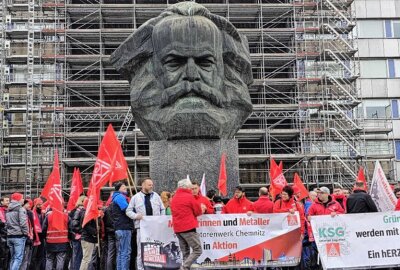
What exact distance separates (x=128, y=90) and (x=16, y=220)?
19781 mm

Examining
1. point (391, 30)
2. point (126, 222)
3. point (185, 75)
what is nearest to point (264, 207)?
point (126, 222)

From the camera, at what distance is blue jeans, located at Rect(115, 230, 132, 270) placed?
759cm

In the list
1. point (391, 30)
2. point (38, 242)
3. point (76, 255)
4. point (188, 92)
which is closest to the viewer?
point (76, 255)

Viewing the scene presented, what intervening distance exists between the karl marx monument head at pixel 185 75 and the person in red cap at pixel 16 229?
3.14 metres

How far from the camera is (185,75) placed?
35.5 ft

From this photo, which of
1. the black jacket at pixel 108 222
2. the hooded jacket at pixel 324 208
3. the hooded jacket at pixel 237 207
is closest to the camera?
the hooded jacket at pixel 324 208

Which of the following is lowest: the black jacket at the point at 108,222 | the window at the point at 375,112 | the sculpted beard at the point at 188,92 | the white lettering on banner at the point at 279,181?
the black jacket at the point at 108,222

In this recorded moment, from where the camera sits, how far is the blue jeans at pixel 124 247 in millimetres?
7590

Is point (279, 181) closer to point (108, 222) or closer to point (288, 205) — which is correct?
point (288, 205)

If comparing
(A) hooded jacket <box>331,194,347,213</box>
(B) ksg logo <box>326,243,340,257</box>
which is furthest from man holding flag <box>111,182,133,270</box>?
(A) hooded jacket <box>331,194,347,213</box>

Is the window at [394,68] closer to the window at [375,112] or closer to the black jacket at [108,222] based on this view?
the window at [375,112]

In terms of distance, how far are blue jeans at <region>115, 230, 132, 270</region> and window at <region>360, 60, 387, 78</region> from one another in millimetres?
28651

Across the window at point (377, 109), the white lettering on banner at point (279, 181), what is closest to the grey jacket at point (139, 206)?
the white lettering on banner at point (279, 181)

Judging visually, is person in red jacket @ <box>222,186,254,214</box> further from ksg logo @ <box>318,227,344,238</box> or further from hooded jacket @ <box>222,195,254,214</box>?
ksg logo @ <box>318,227,344,238</box>
